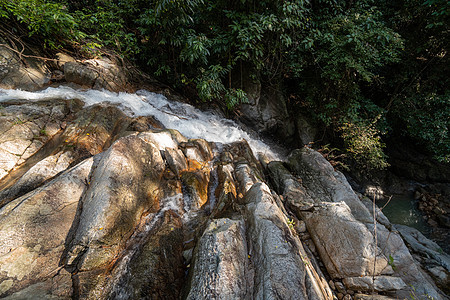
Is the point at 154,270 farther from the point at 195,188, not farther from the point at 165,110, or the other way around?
the point at 165,110

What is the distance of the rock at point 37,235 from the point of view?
207cm

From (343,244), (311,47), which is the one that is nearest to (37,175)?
(343,244)

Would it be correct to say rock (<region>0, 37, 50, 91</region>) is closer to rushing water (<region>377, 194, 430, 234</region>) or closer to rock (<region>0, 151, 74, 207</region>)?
rock (<region>0, 151, 74, 207</region>)

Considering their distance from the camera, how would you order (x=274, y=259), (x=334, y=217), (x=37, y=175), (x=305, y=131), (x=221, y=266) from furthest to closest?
(x=305, y=131) < (x=334, y=217) < (x=37, y=175) < (x=274, y=259) < (x=221, y=266)

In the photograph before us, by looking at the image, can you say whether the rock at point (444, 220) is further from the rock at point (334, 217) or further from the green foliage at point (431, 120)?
the rock at point (334, 217)

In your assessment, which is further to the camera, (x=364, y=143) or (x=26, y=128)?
(x=364, y=143)

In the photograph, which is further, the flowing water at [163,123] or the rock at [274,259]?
the flowing water at [163,123]

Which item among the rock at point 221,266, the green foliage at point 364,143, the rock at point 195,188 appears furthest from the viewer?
the green foliage at point 364,143

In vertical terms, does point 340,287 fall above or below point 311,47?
below

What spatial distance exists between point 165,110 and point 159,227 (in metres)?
5.25

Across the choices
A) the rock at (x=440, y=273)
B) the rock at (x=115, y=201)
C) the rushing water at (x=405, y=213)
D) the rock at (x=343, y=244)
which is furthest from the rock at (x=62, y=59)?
the rushing water at (x=405, y=213)

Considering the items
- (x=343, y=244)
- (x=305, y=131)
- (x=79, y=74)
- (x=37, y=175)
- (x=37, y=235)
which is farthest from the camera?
(x=305, y=131)

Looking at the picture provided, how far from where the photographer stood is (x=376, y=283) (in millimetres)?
2598

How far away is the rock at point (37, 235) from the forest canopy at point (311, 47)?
5404mm
